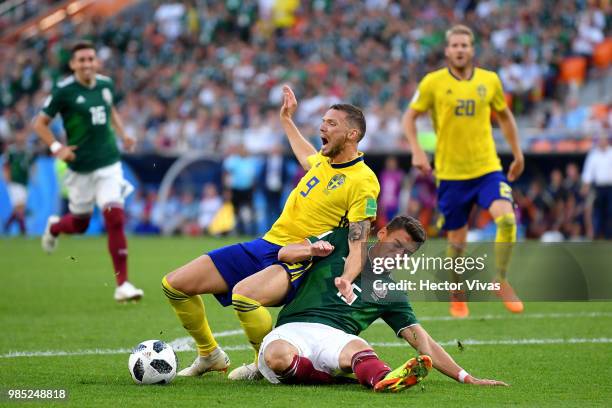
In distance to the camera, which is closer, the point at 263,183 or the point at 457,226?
the point at 457,226

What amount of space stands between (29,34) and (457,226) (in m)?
24.9

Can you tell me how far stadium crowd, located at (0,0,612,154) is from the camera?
77.3ft

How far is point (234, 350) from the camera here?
8586mm

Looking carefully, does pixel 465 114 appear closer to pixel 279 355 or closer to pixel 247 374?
pixel 247 374

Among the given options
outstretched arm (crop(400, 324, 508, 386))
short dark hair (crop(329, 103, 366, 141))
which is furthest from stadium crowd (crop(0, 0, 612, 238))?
outstretched arm (crop(400, 324, 508, 386))

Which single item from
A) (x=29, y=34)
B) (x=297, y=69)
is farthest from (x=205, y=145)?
(x=29, y=34)

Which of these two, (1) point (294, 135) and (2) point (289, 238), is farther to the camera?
(1) point (294, 135)

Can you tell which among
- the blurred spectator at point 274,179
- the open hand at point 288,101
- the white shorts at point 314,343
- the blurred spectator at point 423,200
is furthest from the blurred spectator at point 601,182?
the white shorts at point 314,343

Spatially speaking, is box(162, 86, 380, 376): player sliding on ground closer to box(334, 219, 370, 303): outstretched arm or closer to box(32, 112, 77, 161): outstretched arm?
box(334, 219, 370, 303): outstretched arm

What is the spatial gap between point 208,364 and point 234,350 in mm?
1205

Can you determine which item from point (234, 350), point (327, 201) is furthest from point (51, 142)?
point (327, 201)

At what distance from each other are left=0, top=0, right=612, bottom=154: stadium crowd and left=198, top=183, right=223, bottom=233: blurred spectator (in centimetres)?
117

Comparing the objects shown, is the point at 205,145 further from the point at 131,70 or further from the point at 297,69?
the point at 131,70

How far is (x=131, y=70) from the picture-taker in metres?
28.9
